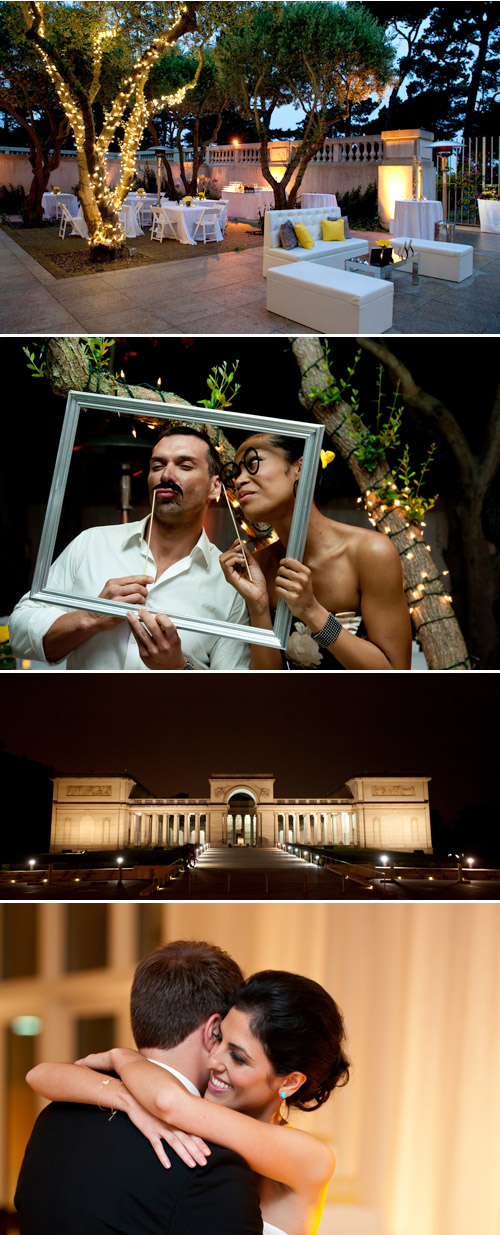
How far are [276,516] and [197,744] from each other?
95cm

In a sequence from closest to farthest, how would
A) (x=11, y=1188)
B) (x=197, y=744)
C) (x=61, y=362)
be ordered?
(x=11, y=1188), (x=61, y=362), (x=197, y=744)

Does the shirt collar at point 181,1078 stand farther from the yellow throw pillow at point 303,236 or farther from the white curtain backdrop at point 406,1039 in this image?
the yellow throw pillow at point 303,236

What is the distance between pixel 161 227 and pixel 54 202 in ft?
1.43

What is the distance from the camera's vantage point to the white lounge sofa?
120 inches

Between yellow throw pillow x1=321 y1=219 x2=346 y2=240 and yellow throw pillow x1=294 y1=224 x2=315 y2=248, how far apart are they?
0.06 meters

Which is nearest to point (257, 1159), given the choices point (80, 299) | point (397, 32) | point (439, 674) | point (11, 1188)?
point (11, 1188)

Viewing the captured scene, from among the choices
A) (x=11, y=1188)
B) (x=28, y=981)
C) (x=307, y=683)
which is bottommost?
(x=11, y=1188)

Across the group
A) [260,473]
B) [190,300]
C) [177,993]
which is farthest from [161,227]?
[177,993]

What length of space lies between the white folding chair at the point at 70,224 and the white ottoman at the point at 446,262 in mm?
1262

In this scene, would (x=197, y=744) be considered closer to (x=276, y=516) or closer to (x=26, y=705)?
(x=26, y=705)

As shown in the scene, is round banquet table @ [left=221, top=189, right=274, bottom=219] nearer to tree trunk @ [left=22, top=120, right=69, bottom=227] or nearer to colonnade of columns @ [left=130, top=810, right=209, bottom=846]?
tree trunk @ [left=22, top=120, right=69, bottom=227]

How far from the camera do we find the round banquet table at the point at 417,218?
9.98 feet

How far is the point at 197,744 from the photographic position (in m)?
3.00

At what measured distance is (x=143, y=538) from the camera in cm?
271
